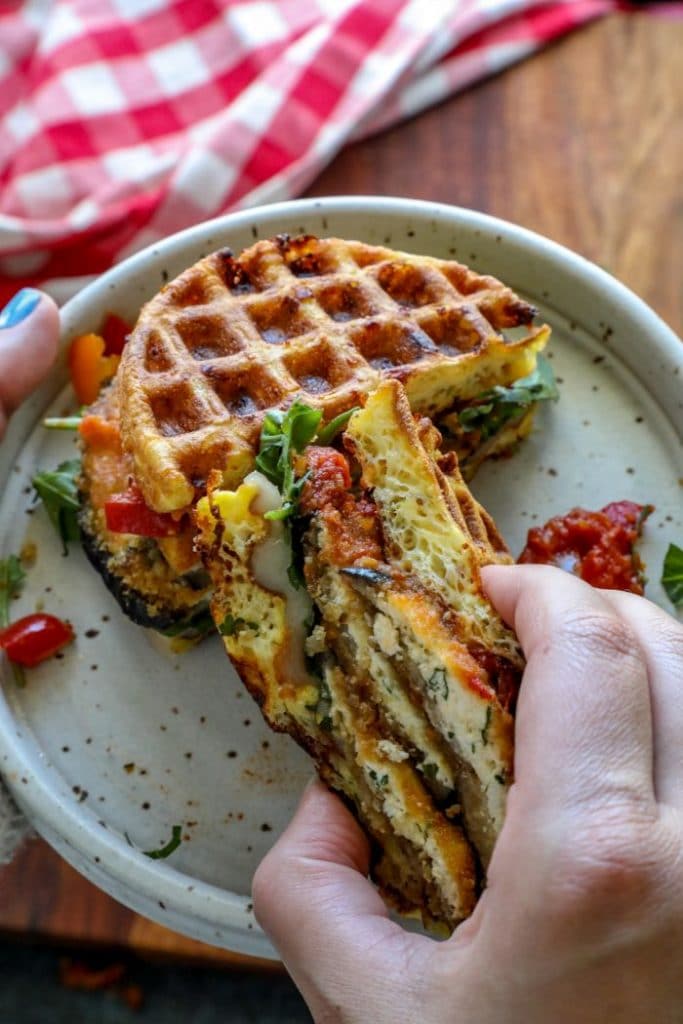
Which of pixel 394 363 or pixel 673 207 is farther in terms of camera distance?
pixel 673 207

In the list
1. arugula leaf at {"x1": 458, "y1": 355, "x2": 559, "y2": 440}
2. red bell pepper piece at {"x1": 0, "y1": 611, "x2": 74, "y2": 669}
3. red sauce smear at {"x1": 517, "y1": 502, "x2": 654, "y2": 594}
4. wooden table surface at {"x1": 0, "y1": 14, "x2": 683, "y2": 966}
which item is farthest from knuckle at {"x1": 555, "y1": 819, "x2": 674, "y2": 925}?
wooden table surface at {"x1": 0, "y1": 14, "x2": 683, "y2": 966}

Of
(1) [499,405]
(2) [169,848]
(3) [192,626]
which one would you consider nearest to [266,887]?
(2) [169,848]

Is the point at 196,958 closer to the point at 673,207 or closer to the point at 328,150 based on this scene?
the point at 328,150

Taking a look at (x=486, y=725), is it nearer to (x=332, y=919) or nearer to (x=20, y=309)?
(x=332, y=919)

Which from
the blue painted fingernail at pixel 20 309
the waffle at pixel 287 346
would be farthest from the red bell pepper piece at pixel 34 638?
the blue painted fingernail at pixel 20 309

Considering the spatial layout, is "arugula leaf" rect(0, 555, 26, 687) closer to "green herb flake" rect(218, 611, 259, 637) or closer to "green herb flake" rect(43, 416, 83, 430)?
"green herb flake" rect(43, 416, 83, 430)

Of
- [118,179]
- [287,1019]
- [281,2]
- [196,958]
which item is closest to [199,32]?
[281,2]

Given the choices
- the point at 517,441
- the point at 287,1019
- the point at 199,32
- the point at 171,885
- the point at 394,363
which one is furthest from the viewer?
the point at 199,32
